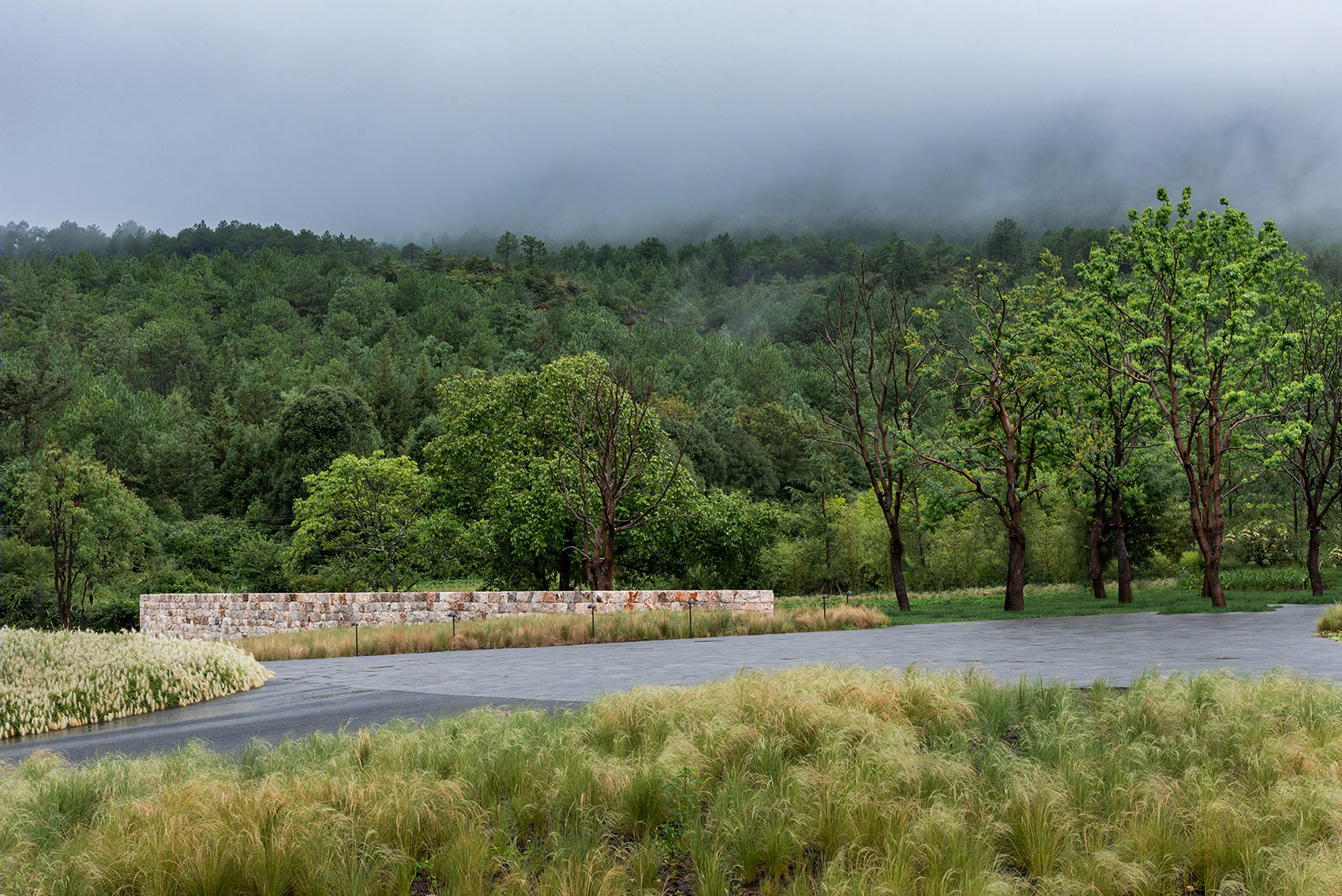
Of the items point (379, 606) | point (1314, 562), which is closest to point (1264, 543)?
point (1314, 562)

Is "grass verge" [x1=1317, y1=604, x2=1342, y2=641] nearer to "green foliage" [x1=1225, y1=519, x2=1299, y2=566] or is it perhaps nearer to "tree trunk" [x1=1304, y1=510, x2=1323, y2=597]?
"tree trunk" [x1=1304, y1=510, x2=1323, y2=597]

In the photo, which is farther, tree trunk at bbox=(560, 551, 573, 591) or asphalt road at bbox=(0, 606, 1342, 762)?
tree trunk at bbox=(560, 551, 573, 591)

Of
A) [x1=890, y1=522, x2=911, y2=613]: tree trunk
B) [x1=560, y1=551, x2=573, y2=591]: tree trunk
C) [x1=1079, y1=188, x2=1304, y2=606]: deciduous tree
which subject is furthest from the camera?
[x1=560, y1=551, x2=573, y2=591]: tree trunk

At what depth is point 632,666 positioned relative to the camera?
14.0 m

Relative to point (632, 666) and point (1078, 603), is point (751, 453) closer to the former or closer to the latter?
point (1078, 603)

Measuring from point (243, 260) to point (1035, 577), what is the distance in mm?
130351

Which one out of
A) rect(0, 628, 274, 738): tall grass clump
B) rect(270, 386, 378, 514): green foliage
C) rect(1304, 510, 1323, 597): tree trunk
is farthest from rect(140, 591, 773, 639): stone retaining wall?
rect(270, 386, 378, 514): green foliage

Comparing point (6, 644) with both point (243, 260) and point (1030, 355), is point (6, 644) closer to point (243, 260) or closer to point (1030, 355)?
point (1030, 355)

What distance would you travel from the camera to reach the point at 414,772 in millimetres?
5953

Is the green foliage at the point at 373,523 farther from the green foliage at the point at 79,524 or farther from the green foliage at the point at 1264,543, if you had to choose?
the green foliage at the point at 1264,543

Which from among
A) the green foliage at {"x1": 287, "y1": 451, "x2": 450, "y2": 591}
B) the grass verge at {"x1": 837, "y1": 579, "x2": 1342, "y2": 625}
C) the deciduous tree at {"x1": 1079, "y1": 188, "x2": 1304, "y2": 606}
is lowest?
the grass verge at {"x1": 837, "y1": 579, "x2": 1342, "y2": 625}

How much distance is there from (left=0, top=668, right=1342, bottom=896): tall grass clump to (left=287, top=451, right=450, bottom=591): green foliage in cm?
3279

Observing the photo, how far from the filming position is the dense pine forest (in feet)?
92.7

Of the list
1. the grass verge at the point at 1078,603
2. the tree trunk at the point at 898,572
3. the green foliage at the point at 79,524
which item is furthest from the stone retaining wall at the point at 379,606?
the green foliage at the point at 79,524
